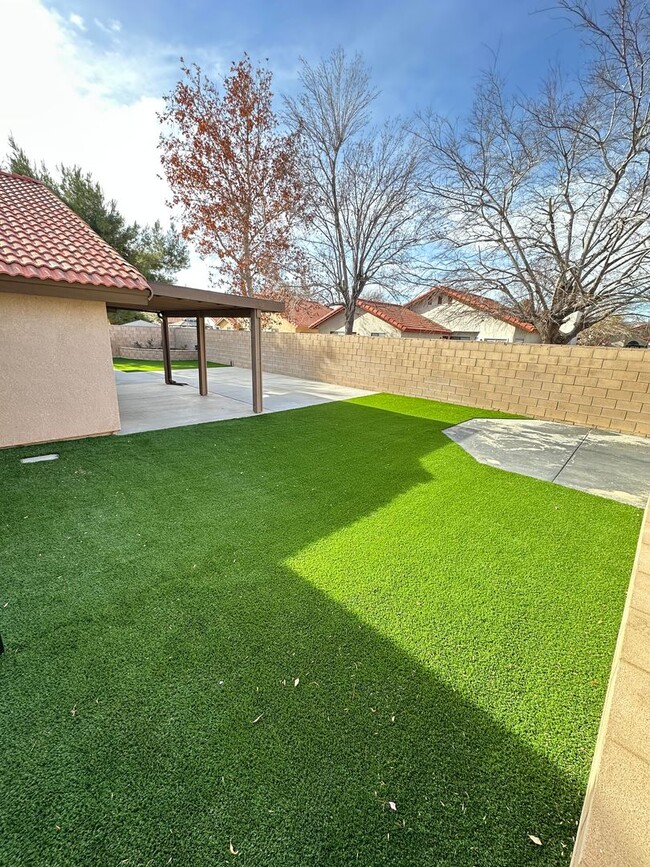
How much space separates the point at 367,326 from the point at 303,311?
4238 mm

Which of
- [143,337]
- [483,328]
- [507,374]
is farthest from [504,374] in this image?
[143,337]


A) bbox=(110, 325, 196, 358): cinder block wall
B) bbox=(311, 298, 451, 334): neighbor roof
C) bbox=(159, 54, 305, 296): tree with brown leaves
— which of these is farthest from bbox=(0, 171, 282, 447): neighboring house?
bbox=(311, 298, 451, 334): neighbor roof

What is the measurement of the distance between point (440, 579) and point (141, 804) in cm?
205

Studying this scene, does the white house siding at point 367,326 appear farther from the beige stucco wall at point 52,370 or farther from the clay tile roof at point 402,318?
the beige stucco wall at point 52,370

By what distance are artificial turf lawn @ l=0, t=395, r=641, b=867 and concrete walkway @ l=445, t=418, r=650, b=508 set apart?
2.51 feet

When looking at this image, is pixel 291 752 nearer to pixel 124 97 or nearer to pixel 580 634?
pixel 580 634

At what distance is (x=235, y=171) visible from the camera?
16.0 m

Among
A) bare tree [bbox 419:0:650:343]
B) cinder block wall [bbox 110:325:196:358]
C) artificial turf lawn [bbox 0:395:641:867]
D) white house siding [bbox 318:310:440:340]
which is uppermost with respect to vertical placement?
bare tree [bbox 419:0:650:343]

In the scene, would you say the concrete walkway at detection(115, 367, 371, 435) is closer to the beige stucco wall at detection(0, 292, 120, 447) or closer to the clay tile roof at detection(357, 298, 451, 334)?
the beige stucco wall at detection(0, 292, 120, 447)

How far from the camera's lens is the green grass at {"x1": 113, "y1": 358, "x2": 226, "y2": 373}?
1409 centimetres

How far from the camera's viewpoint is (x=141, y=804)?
4.48 ft

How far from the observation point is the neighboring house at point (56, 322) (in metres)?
4.71

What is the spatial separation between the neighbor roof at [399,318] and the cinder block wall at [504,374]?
7369 millimetres

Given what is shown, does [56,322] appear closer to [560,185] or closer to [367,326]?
[560,185]
